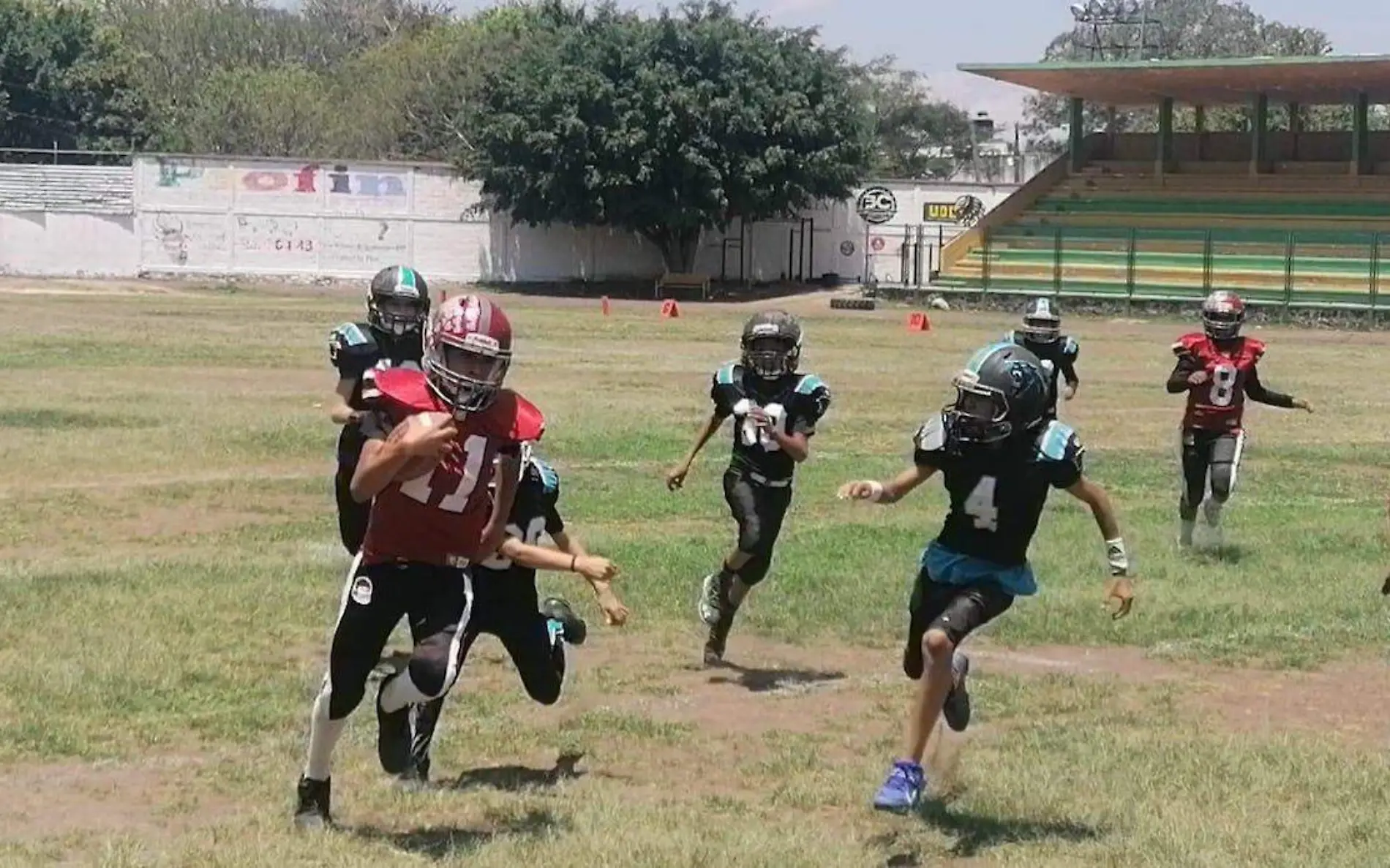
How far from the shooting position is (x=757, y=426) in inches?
389

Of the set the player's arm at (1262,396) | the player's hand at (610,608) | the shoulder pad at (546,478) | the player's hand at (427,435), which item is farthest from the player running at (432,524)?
the player's arm at (1262,396)

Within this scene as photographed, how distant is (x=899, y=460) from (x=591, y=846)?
12.4m

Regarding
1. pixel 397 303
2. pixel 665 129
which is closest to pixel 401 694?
pixel 397 303

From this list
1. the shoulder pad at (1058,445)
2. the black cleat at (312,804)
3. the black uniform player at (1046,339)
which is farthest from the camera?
the black uniform player at (1046,339)

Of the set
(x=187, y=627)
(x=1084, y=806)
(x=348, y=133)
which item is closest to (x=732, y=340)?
(x=187, y=627)

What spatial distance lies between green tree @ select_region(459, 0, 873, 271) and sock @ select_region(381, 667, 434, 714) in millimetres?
47174

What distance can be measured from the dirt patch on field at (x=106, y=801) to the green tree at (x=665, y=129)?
4650 centimetres

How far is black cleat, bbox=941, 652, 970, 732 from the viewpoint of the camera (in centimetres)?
754

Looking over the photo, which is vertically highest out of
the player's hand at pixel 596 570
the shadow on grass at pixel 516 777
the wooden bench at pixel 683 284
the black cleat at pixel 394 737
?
the player's hand at pixel 596 570

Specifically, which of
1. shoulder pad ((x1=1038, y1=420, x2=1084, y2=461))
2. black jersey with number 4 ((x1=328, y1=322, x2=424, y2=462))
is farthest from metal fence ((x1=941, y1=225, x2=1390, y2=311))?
shoulder pad ((x1=1038, y1=420, x2=1084, y2=461))

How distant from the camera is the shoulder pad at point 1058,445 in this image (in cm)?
730

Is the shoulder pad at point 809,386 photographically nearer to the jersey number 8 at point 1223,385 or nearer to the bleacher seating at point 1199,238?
the jersey number 8 at point 1223,385

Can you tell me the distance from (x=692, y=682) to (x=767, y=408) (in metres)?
1.42

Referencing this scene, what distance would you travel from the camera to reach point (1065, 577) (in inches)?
505
